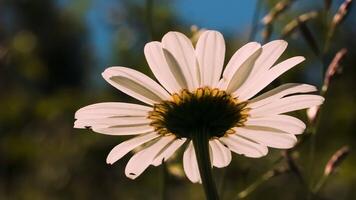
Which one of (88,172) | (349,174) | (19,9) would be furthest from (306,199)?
(19,9)

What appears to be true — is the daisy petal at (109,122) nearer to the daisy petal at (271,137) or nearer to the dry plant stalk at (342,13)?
the daisy petal at (271,137)

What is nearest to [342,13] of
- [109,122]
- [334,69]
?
[334,69]

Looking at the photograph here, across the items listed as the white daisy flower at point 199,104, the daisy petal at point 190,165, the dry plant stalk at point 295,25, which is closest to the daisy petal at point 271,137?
the white daisy flower at point 199,104

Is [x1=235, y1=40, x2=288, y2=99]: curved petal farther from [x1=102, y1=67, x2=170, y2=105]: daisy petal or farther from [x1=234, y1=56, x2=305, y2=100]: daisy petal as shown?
[x1=102, y1=67, x2=170, y2=105]: daisy petal

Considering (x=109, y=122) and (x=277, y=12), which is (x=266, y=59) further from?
(x=277, y=12)

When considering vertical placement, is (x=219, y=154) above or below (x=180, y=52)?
below

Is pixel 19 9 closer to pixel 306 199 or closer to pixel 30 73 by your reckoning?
pixel 30 73

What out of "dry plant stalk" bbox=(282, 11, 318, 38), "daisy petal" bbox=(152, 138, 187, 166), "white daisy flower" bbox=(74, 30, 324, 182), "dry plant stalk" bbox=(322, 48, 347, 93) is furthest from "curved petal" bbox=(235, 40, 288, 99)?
"dry plant stalk" bbox=(282, 11, 318, 38)
